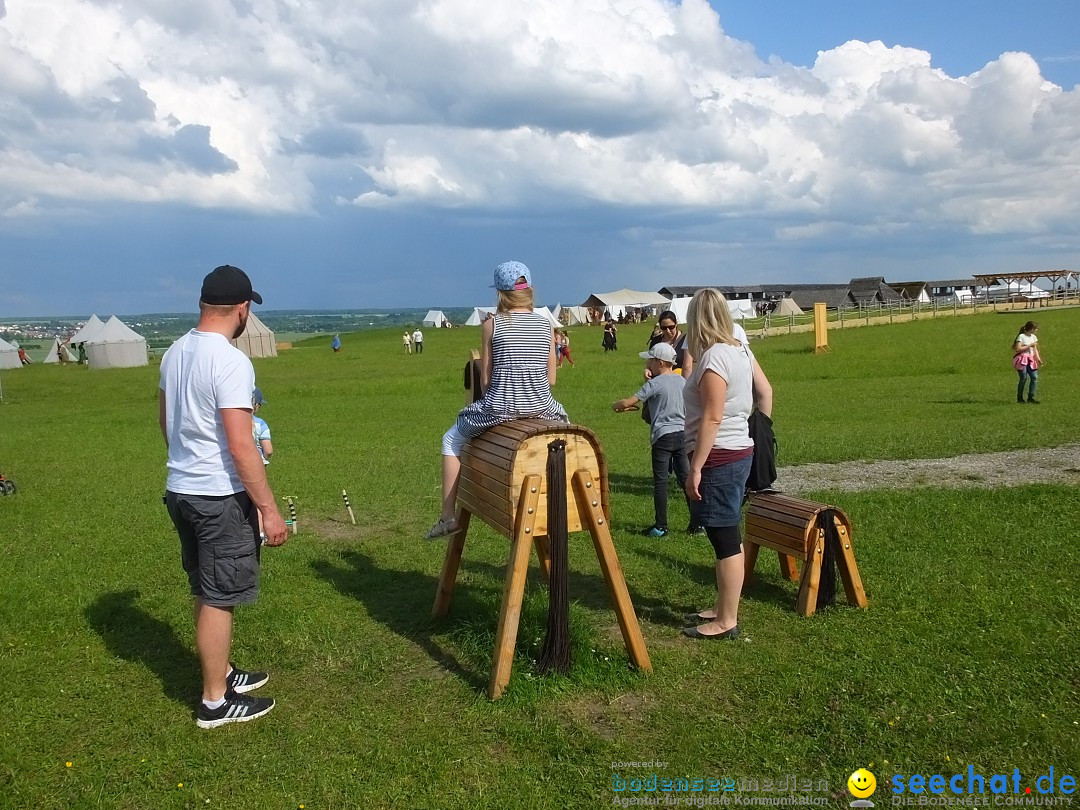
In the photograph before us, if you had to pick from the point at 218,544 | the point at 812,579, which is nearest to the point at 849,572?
the point at 812,579

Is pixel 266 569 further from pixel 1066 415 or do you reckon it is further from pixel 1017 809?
pixel 1066 415

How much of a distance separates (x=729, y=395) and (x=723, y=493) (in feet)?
2.13

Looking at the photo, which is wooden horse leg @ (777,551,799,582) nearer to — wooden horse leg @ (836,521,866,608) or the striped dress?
wooden horse leg @ (836,521,866,608)

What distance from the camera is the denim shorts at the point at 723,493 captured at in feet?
18.2

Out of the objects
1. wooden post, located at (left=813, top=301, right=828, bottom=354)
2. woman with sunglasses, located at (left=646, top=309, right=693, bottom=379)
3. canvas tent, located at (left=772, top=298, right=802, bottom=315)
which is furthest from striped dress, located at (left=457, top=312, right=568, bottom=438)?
canvas tent, located at (left=772, top=298, right=802, bottom=315)

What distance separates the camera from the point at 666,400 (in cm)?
874

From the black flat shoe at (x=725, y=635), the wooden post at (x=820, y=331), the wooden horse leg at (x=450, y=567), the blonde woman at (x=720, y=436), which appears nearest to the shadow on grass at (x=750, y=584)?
the black flat shoe at (x=725, y=635)

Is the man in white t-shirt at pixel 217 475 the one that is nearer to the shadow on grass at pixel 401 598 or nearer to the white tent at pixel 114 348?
the shadow on grass at pixel 401 598

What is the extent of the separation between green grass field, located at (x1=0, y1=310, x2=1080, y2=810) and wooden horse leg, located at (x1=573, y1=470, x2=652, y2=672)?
149 millimetres

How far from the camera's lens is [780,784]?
399 centimetres

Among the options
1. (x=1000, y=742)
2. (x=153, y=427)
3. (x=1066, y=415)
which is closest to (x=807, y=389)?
(x=1066, y=415)

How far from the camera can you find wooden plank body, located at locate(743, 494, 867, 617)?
6.09 metres

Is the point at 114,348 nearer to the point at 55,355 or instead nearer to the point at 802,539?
the point at 55,355

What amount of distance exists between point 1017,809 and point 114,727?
185 inches
